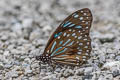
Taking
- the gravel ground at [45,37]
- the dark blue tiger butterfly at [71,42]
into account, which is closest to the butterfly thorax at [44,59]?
the dark blue tiger butterfly at [71,42]

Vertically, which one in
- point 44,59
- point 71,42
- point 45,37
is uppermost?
point 45,37

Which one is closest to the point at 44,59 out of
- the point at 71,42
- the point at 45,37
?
the point at 71,42

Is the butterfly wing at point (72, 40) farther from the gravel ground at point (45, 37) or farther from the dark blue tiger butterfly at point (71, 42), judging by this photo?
the gravel ground at point (45, 37)

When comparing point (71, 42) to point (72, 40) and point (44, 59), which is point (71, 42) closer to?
point (72, 40)

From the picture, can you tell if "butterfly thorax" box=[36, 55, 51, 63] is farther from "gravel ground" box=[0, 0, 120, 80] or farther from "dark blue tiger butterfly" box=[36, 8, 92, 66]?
"gravel ground" box=[0, 0, 120, 80]

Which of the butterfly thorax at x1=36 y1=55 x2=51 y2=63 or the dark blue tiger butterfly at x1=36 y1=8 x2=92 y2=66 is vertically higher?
the dark blue tiger butterfly at x1=36 y1=8 x2=92 y2=66

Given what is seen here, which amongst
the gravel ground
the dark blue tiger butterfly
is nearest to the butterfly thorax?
the dark blue tiger butterfly
